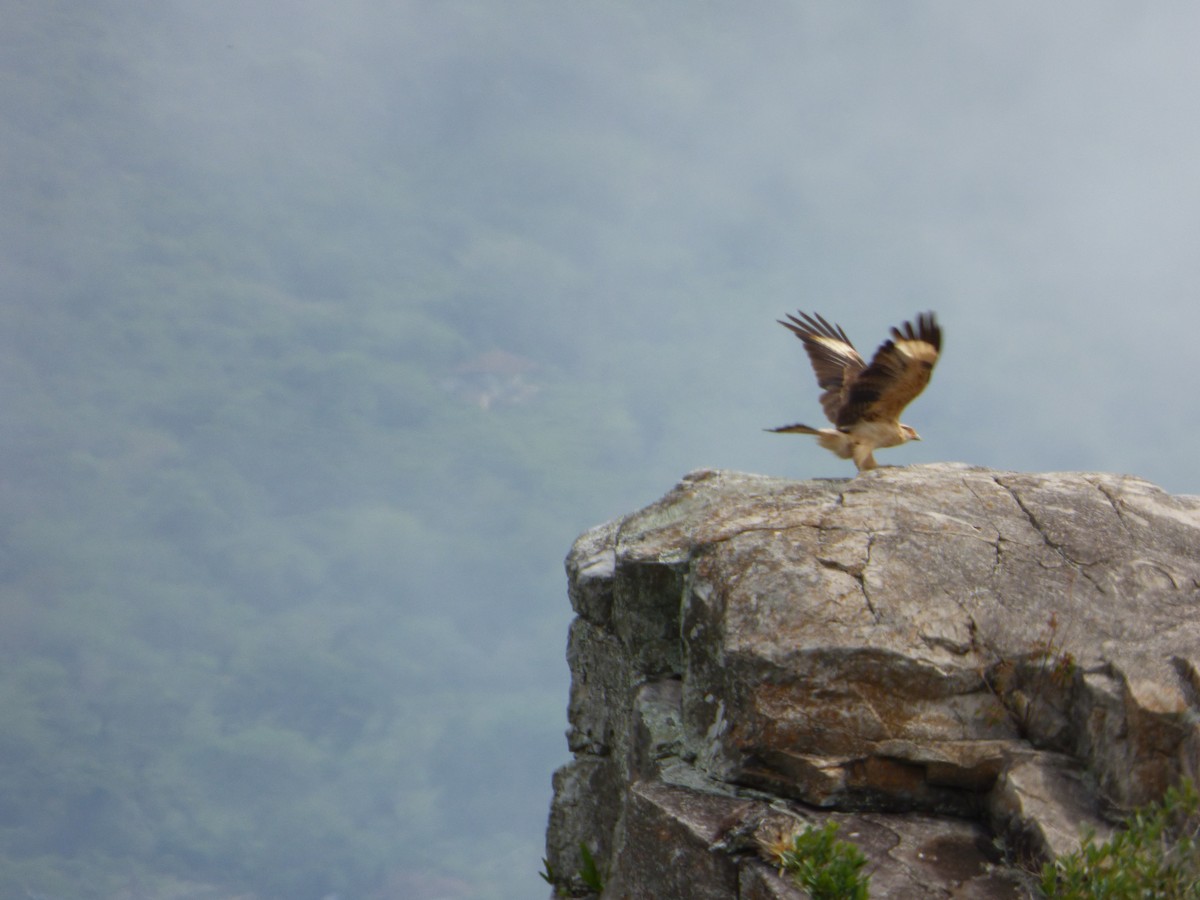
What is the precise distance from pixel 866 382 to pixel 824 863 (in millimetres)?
5412

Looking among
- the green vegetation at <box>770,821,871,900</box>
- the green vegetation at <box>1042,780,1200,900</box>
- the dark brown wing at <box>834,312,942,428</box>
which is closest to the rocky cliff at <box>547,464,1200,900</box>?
the green vegetation at <box>770,821,871,900</box>

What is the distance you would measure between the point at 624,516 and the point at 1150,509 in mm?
5608

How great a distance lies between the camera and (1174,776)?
8.67 metres

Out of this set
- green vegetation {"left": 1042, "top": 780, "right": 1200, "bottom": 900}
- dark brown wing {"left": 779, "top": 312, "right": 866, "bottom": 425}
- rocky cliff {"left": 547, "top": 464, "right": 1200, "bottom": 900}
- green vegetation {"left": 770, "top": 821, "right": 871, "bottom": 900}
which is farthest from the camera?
dark brown wing {"left": 779, "top": 312, "right": 866, "bottom": 425}

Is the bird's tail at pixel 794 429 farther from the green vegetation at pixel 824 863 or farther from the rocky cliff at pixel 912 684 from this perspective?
the green vegetation at pixel 824 863

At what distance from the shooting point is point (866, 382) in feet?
40.6

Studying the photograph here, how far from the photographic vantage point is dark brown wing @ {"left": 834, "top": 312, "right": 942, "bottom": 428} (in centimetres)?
1157

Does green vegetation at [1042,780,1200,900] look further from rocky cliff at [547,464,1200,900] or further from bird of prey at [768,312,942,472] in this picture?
bird of prey at [768,312,942,472]

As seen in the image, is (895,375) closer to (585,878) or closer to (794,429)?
(794,429)

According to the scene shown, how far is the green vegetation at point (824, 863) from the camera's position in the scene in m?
8.40

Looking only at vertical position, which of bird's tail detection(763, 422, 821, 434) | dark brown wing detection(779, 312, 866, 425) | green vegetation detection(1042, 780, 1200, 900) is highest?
dark brown wing detection(779, 312, 866, 425)

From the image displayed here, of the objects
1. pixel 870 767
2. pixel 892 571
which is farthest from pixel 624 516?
pixel 870 767

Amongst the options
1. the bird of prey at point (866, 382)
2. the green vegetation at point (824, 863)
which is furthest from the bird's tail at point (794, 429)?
the green vegetation at point (824, 863)

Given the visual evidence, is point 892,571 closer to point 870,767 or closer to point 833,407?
point 870,767
